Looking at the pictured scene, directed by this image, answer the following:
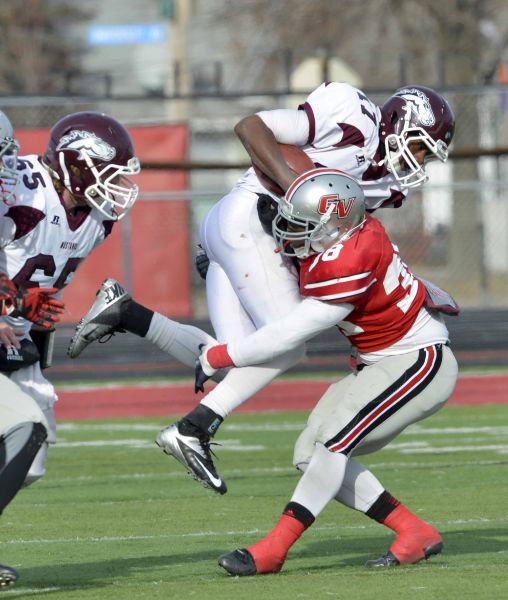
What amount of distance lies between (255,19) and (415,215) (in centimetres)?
578

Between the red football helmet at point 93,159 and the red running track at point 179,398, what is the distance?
17.0 feet

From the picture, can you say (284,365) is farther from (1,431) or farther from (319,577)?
(1,431)

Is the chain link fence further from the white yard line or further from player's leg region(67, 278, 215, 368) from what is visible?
player's leg region(67, 278, 215, 368)

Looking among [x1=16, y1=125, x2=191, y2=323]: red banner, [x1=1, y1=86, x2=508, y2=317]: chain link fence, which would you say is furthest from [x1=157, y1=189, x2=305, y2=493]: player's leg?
[x1=16, y1=125, x2=191, y2=323]: red banner

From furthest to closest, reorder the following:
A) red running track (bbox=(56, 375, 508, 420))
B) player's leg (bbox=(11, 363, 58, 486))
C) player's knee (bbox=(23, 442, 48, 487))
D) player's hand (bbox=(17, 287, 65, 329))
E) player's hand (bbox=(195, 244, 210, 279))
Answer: red running track (bbox=(56, 375, 508, 420)), player's hand (bbox=(195, 244, 210, 279)), player's leg (bbox=(11, 363, 58, 486)), player's knee (bbox=(23, 442, 48, 487)), player's hand (bbox=(17, 287, 65, 329))

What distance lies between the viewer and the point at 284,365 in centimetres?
534

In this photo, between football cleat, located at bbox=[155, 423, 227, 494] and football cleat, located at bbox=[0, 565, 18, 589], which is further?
football cleat, located at bbox=[155, 423, 227, 494]

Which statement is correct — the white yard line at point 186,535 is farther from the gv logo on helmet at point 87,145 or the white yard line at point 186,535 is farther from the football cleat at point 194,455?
the gv logo on helmet at point 87,145

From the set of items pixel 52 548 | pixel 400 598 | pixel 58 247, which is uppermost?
pixel 58 247

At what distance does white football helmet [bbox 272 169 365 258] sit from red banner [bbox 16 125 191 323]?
8.83 m

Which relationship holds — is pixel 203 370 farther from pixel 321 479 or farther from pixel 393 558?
pixel 393 558

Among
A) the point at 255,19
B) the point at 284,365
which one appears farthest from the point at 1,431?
the point at 255,19

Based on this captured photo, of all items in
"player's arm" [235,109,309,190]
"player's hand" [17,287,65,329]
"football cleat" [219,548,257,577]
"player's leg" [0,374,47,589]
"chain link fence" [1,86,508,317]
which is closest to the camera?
"player's leg" [0,374,47,589]

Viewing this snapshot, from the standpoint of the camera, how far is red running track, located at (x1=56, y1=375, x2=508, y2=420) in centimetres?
1063
